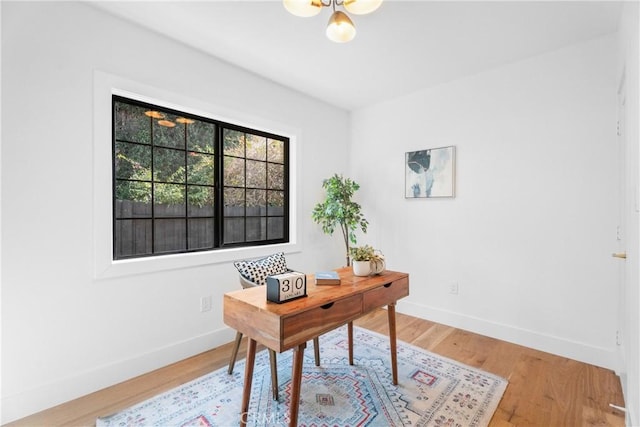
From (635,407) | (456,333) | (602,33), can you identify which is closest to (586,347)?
(456,333)

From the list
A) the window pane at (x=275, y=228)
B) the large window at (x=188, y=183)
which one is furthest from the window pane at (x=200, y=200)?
the window pane at (x=275, y=228)

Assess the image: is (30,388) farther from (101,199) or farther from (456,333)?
(456,333)

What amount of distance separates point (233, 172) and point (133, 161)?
0.88m

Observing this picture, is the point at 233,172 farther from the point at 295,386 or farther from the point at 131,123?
the point at 295,386

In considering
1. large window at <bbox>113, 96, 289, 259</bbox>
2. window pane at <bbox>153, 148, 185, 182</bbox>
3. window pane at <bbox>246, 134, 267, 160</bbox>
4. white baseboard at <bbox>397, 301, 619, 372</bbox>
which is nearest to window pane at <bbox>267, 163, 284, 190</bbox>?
large window at <bbox>113, 96, 289, 259</bbox>

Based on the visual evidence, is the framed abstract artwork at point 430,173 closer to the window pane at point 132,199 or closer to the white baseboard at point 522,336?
the white baseboard at point 522,336

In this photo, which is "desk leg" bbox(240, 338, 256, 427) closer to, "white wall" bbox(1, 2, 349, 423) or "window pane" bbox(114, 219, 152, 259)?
"white wall" bbox(1, 2, 349, 423)

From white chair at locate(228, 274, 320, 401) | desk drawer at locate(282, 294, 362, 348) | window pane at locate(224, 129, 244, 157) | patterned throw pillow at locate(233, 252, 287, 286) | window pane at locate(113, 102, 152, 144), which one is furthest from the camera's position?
window pane at locate(224, 129, 244, 157)

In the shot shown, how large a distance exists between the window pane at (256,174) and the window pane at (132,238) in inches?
42.0

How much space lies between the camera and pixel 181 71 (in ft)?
8.19

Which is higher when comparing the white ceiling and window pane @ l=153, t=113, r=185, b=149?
the white ceiling

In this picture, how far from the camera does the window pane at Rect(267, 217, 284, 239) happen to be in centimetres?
342

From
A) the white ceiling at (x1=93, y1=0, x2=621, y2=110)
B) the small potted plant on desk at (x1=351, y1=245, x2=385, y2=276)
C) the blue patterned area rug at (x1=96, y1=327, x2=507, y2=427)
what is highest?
the white ceiling at (x1=93, y1=0, x2=621, y2=110)

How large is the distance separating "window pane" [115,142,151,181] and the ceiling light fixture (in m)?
1.54
